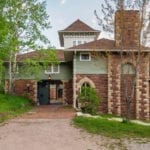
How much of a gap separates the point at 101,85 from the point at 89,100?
11.6 feet

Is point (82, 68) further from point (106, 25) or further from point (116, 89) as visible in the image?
point (106, 25)

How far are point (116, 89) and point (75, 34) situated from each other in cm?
1300

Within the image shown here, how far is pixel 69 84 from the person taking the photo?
142 ft

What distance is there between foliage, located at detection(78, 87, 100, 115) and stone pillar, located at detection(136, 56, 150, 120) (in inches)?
162

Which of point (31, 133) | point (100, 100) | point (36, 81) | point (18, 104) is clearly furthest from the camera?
point (36, 81)

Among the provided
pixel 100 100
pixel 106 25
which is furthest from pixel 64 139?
pixel 100 100

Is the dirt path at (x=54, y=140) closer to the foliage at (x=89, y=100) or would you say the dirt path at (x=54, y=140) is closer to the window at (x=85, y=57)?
the foliage at (x=89, y=100)

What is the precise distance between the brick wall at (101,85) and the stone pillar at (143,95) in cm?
257

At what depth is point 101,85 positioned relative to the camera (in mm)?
36406

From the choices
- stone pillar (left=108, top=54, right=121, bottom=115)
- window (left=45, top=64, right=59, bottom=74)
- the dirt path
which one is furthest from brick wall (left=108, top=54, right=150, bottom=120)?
the dirt path

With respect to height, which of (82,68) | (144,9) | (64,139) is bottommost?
(64,139)

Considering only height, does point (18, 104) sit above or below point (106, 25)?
below

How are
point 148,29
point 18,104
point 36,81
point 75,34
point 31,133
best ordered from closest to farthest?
point 31,133, point 148,29, point 18,104, point 36,81, point 75,34

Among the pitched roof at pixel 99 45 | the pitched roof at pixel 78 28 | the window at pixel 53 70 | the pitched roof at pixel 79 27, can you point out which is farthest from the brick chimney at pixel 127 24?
the pitched roof at pixel 79 27
